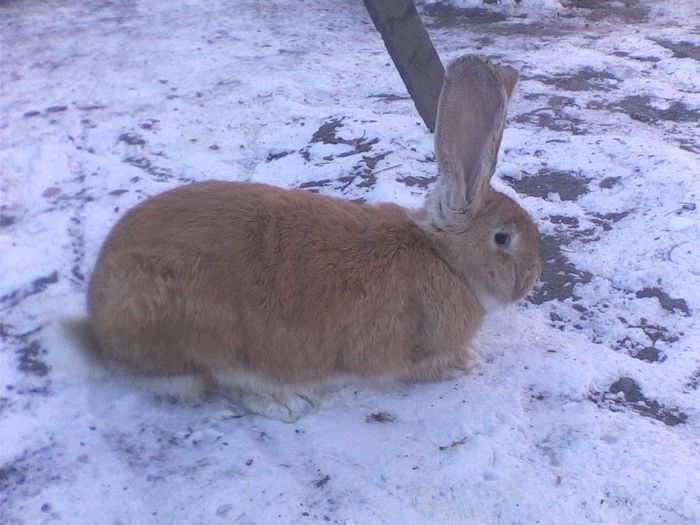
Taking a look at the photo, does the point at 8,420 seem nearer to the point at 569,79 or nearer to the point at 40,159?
the point at 40,159

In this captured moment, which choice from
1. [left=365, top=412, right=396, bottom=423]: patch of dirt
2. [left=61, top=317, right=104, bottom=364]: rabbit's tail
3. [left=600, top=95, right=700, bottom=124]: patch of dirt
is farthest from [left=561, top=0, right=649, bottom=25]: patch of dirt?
[left=61, top=317, right=104, bottom=364]: rabbit's tail

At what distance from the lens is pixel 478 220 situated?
2885mm

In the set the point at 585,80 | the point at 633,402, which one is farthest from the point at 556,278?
the point at 585,80

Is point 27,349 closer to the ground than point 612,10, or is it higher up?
closer to the ground

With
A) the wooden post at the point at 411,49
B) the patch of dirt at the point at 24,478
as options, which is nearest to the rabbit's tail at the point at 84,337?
the patch of dirt at the point at 24,478

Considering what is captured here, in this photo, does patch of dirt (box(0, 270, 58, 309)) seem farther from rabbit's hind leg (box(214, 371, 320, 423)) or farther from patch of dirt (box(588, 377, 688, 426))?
patch of dirt (box(588, 377, 688, 426))

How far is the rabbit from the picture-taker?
2605 mm

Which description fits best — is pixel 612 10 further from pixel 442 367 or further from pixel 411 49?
pixel 442 367

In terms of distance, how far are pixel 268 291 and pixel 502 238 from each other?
0.97 meters

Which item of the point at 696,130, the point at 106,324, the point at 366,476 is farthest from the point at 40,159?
the point at 696,130

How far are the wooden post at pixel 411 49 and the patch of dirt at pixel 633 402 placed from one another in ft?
7.16

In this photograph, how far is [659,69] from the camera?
5.21 metres

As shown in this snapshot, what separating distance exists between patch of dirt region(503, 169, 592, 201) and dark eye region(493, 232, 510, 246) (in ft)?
3.86

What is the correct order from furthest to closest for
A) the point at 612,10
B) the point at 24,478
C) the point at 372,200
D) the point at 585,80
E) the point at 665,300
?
1. the point at 612,10
2. the point at 585,80
3. the point at 372,200
4. the point at 665,300
5. the point at 24,478
